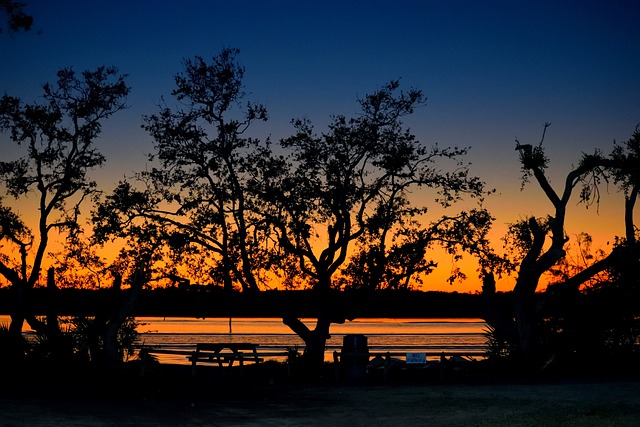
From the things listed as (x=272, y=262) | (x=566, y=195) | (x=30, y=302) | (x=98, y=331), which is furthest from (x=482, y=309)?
(x=30, y=302)

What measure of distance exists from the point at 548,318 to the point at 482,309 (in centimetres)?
223

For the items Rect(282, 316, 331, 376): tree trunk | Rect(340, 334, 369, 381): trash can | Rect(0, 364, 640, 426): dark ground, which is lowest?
Rect(0, 364, 640, 426): dark ground

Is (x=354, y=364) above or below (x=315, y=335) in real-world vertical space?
below

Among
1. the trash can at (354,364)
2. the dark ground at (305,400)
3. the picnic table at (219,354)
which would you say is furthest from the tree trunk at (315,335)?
the trash can at (354,364)

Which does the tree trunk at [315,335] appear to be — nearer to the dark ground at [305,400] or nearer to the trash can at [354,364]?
the dark ground at [305,400]

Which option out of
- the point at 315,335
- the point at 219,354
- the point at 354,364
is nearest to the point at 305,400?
the point at 354,364

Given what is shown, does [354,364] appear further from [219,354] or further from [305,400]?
[305,400]

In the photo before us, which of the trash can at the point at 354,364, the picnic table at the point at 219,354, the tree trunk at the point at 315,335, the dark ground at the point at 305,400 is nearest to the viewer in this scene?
the dark ground at the point at 305,400

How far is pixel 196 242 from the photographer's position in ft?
109

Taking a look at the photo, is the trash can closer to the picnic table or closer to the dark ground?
the dark ground

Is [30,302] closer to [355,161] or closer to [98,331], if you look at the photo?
[98,331]

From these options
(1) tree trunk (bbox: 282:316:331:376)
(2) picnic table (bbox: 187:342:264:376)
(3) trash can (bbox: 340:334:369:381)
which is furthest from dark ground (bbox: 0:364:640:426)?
(1) tree trunk (bbox: 282:316:331:376)

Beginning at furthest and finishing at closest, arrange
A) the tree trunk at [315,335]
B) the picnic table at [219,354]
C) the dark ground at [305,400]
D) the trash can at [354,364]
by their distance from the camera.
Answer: the tree trunk at [315,335] < the trash can at [354,364] < the picnic table at [219,354] < the dark ground at [305,400]

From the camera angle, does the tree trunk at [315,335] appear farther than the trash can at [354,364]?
Yes
